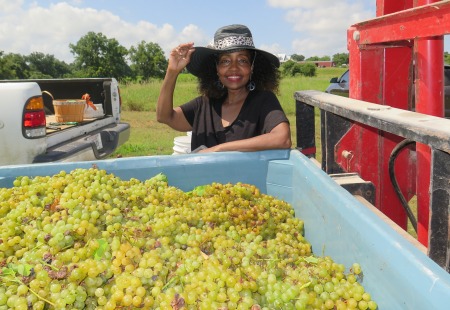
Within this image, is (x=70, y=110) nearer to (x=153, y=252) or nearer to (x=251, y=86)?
(x=251, y=86)

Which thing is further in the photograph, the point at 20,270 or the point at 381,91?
the point at 381,91

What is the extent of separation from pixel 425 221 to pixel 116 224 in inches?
53.7

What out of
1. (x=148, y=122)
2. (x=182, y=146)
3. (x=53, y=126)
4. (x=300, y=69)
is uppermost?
(x=300, y=69)

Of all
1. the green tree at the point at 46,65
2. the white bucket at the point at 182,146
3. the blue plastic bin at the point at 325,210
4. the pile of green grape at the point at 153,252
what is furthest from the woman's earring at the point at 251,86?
the green tree at the point at 46,65

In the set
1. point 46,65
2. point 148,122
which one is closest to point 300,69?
point 148,122

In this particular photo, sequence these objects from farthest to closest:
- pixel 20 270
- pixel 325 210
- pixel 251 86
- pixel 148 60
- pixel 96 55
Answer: pixel 148 60 → pixel 96 55 → pixel 251 86 → pixel 325 210 → pixel 20 270

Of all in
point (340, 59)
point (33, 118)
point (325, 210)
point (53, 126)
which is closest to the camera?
point (325, 210)

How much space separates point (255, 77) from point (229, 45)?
51cm

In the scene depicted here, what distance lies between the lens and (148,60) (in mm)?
86500

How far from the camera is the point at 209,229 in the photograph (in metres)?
1.76

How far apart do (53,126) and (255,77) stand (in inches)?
129

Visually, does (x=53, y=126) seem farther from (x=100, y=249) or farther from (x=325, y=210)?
(x=325, y=210)

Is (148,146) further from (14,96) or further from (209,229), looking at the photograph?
(209,229)

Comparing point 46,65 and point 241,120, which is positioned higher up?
point 46,65
